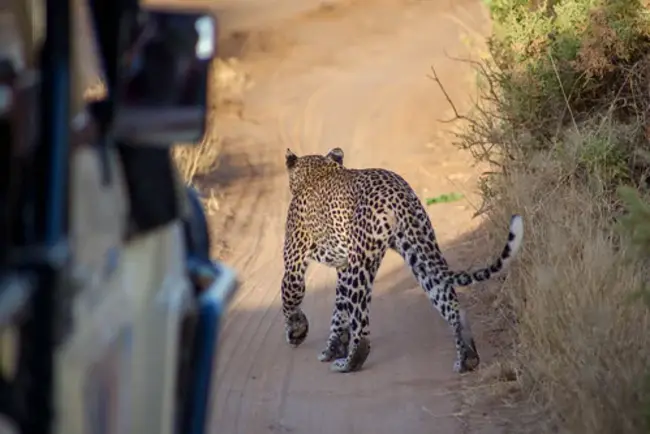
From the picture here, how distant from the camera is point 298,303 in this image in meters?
8.04

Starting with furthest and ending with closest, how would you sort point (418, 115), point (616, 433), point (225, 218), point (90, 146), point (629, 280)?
1. point (418, 115)
2. point (225, 218)
3. point (629, 280)
4. point (616, 433)
5. point (90, 146)

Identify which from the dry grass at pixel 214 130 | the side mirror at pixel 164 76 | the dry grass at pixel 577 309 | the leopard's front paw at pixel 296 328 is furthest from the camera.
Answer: the dry grass at pixel 214 130

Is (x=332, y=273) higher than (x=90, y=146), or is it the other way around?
(x=90, y=146)


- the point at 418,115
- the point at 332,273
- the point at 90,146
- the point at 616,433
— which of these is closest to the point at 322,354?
the point at 332,273

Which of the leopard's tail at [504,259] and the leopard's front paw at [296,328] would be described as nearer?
the leopard's tail at [504,259]

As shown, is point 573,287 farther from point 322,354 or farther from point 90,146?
point 90,146

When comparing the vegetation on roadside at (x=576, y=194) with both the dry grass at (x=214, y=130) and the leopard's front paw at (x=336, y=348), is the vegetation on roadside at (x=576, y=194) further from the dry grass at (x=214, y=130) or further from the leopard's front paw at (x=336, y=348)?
the dry grass at (x=214, y=130)

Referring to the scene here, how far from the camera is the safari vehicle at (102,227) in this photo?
7.51 ft

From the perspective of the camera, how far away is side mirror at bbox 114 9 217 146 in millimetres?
2729

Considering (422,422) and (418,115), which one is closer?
(422,422)

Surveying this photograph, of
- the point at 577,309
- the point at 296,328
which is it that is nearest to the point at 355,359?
the point at 296,328

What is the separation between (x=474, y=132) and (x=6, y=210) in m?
7.34

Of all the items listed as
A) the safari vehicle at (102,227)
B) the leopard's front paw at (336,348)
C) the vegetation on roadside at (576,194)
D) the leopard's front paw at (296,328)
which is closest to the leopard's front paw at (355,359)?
the leopard's front paw at (336,348)

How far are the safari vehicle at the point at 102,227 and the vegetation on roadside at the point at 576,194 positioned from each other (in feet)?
7.53
